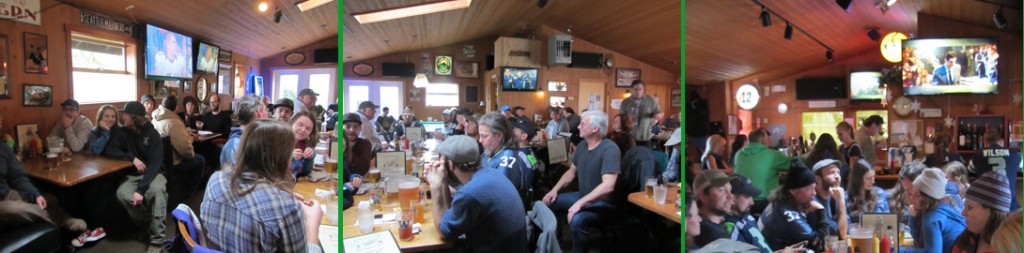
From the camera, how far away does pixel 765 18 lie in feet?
5.80

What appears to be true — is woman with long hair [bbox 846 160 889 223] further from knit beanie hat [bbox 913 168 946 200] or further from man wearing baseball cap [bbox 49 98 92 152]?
man wearing baseball cap [bbox 49 98 92 152]

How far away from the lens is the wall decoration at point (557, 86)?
177 centimetres

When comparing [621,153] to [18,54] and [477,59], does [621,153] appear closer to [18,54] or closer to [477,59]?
[477,59]

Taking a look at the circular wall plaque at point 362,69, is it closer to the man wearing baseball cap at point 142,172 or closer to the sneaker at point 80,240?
the man wearing baseball cap at point 142,172

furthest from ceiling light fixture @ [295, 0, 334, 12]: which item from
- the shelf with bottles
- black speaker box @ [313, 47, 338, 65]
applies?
the shelf with bottles

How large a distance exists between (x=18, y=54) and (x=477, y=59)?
1.09m

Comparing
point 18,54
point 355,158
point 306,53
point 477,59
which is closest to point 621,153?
point 477,59

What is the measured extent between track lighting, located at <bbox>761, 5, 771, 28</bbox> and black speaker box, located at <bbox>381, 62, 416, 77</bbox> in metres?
1.17

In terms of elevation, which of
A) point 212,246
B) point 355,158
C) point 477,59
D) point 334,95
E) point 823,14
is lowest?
point 212,246

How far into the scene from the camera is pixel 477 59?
1628 millimetres

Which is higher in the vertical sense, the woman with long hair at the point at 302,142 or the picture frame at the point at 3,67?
the picture frame at the point at 3,67

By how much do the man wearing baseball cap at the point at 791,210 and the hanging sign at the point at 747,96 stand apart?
0.24 meters

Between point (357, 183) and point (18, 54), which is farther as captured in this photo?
point (357, 183)

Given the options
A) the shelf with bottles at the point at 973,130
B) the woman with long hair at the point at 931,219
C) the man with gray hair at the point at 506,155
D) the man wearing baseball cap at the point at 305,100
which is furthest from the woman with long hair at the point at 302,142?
the shelf with bottles at the point at 973,130
